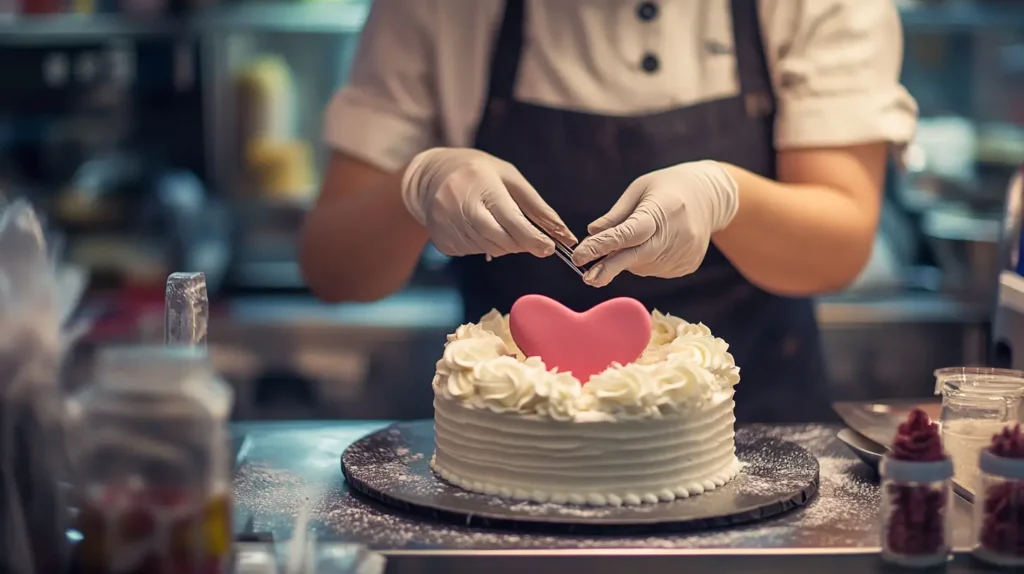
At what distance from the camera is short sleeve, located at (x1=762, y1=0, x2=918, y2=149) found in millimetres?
2039

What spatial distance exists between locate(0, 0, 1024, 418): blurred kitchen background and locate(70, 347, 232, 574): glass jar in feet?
7.39

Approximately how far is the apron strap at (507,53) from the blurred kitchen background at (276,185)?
123 cm

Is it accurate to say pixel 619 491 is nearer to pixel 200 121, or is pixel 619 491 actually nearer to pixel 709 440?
Result: pixel 709 440

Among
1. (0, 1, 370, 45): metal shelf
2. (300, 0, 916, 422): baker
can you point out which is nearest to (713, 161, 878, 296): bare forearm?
(300, 0, 916, 422): baker

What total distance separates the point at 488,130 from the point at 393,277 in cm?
30

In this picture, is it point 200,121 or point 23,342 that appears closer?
point 23,342

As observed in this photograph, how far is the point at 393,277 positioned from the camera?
2162 mm

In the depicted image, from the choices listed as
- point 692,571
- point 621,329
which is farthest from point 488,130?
point 692,571

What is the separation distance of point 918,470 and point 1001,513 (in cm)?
9

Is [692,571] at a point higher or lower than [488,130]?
lower

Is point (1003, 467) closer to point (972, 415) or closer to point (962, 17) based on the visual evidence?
point (972, 415)

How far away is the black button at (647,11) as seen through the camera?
2121mm

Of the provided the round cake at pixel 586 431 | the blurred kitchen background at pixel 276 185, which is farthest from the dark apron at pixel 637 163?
the blurred kitchen background at pixel 276 185

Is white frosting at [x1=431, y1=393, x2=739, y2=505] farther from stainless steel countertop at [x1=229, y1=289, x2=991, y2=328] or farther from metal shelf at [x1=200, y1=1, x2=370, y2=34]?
metal shelf at [x1=200, y1=1, x2=370, y2=34]
